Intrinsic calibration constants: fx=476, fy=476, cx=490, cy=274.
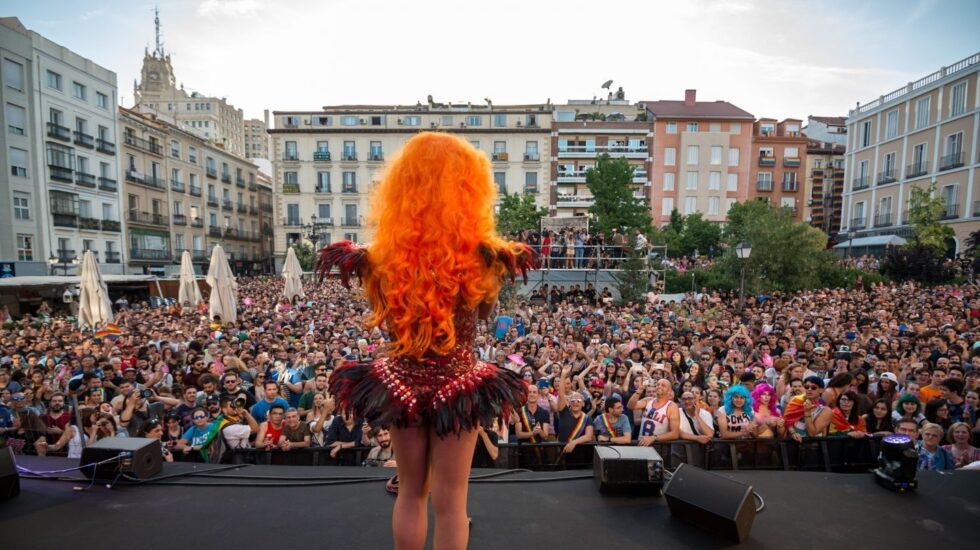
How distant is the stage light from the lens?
2.50m

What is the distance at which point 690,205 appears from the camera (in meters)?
40.1

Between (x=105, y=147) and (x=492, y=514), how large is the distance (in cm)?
3567

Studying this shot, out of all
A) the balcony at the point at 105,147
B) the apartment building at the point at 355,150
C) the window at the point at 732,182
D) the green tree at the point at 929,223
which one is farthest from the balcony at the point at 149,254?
the window at the point at 732,182

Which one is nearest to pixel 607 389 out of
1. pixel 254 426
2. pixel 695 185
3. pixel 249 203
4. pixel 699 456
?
pixel 699 456

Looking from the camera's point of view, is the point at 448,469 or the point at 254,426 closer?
the point at 448,469

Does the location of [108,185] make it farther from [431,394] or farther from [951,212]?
[951,212]

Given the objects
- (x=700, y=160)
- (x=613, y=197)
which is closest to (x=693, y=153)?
(x=700, y=160)

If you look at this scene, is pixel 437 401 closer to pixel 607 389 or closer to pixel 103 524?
pixel 103 524

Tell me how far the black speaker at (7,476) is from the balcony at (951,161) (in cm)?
3703

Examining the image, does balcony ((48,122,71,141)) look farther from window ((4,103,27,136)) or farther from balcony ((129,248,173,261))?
balcony ((129,248,173,261))

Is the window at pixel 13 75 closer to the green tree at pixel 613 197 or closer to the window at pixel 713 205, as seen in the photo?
the green tree at pixel 613 197

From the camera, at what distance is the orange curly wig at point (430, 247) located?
A: 1602 mm

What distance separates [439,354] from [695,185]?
42657 millimetres

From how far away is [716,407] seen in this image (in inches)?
201
